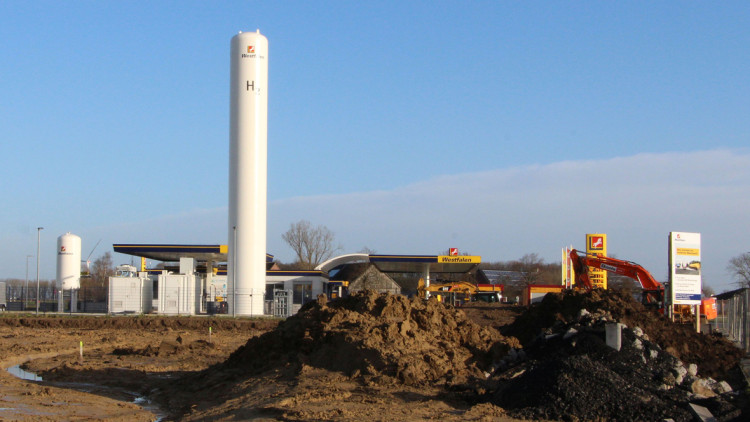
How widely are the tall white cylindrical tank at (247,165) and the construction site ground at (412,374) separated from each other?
2079 centimetres

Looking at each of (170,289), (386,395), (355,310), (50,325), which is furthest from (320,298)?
(170,289)

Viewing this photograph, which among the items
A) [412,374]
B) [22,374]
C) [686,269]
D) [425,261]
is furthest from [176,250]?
Result: [412,374]

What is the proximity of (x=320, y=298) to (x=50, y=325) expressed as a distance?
2433 cm

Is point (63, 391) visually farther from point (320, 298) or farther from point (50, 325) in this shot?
point (50, 325)

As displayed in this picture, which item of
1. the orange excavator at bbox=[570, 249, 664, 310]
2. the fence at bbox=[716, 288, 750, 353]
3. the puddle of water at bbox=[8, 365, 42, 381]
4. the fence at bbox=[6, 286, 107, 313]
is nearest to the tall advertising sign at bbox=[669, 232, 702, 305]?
the fence at bbox=[716, 288, 750, 353]

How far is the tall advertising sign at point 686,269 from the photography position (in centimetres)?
2398

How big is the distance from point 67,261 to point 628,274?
136 ft

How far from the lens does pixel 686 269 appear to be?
79.4ft

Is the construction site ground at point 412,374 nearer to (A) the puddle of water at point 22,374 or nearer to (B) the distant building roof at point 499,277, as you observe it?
(A) the puddle of water at point 22,374

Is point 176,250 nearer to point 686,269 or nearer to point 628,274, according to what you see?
point 628,274

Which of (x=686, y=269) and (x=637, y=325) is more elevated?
(x=686, y=269)

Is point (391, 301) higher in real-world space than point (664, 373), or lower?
higher

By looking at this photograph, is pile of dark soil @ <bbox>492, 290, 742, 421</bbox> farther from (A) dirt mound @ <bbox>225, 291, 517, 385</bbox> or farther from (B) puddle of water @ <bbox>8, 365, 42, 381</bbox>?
(B) puddle of water @ <bbox>8, 365, 42, 381</bbox>

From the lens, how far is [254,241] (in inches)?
1778
